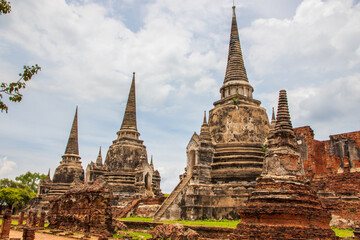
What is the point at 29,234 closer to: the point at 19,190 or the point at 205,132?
the point at 205,132

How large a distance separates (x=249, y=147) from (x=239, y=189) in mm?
3285

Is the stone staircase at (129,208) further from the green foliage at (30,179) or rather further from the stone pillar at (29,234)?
the green foliage at (30,179)

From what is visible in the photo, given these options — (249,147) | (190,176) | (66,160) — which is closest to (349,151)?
(249,147)

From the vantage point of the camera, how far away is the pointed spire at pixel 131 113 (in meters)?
34.5

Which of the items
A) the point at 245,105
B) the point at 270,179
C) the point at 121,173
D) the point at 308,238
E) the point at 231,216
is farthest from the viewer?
the point at 121,173

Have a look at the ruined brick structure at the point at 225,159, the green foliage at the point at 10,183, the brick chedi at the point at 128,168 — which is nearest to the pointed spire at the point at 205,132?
the ruined brick structure at the point at 225,159

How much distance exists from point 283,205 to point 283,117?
3.67 metres

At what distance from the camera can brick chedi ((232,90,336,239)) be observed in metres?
10.7

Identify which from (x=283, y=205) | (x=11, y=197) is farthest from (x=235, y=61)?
(x=11, y=197)

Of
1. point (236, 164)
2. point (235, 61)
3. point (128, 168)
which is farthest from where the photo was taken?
point (128, 168)

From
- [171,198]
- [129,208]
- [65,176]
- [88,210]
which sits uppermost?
[65,176]

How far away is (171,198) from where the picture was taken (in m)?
21.6

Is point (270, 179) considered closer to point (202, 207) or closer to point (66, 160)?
point (202, 207)

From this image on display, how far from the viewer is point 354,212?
16.8m
